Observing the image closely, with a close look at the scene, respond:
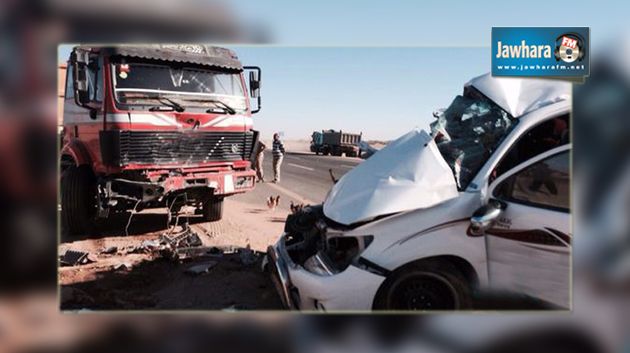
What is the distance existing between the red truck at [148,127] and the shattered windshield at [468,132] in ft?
6.59

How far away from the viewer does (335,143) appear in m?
4.71

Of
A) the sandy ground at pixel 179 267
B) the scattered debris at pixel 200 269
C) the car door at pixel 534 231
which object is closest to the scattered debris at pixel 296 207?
the sandy ground at pixel 179 267

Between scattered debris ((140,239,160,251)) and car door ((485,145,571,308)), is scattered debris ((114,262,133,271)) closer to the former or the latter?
scattered debris ((140,239,160,251))

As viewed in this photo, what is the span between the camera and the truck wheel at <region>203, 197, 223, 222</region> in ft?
20.0

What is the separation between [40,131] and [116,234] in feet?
6.78

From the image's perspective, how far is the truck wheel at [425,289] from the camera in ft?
11.5

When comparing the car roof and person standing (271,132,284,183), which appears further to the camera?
person standing (271,132,284,183)

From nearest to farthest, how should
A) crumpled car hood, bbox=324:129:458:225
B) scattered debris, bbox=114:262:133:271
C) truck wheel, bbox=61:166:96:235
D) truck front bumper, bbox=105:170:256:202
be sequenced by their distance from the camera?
crumpled car hood, bbox=324:129:458:225
scattered debris, bbox=114:262:133:271
truck front bumper, bbox=105:170:256:202
truck wheel, bbox=61:166:96:235

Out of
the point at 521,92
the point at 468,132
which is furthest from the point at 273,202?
the point at 521,92

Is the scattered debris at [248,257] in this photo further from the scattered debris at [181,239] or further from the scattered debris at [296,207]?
the scattered debris at [296,207]

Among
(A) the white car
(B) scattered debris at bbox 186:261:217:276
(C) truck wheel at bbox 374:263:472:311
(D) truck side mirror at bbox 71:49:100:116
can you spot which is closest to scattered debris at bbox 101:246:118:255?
(B) scattered debris at bbox 186:261:217:276

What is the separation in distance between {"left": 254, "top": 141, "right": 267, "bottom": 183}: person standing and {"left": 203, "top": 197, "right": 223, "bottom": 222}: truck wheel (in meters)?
0.57

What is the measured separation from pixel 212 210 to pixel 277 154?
134cm

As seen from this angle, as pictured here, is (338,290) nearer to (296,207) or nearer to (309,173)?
(296,207)
